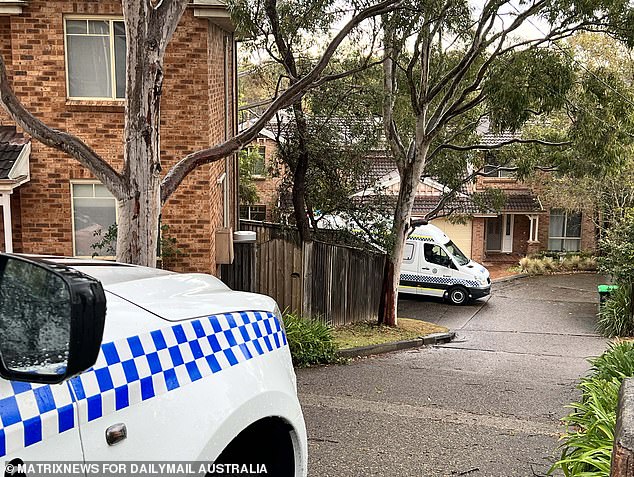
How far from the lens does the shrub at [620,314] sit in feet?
51.4

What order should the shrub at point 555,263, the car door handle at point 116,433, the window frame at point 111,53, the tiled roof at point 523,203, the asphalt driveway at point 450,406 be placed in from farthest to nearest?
the tiled roof at point 523,203
the shrub at point 555,263
the window frame at point 111,53
the asphalt driveway at point 450,406
the car door handle at point 116,433

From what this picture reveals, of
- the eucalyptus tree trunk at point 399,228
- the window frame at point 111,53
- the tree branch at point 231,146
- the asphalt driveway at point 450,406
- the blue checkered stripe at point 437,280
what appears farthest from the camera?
the blue checkered stripe at point 437,280

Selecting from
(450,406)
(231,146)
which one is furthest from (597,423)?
(231,146)

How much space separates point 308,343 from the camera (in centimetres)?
1097

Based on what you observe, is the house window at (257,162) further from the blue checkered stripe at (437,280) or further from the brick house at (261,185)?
the blue checkered stripe at (437,280)

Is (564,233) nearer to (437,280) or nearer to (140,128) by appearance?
(437,280)

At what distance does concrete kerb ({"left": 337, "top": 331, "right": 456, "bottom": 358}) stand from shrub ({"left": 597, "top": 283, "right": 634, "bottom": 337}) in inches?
141

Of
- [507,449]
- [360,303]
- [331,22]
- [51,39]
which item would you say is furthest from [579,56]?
[507,449]

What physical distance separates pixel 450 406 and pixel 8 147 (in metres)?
7.38

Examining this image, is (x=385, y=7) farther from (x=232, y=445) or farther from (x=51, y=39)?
(x=232, y=445)

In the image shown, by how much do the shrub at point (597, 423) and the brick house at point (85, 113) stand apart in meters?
6.26

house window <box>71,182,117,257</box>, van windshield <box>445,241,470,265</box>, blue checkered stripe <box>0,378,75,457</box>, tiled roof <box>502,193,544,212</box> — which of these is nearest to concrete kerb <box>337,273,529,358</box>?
house window <box>71,182,117,257</box>

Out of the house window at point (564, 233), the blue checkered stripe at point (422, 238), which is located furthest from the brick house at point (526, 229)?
the blue checkered stripe at point (422, 238)

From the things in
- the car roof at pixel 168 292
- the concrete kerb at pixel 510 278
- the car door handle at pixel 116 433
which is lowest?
the concrete kerb at pixel 510 278
